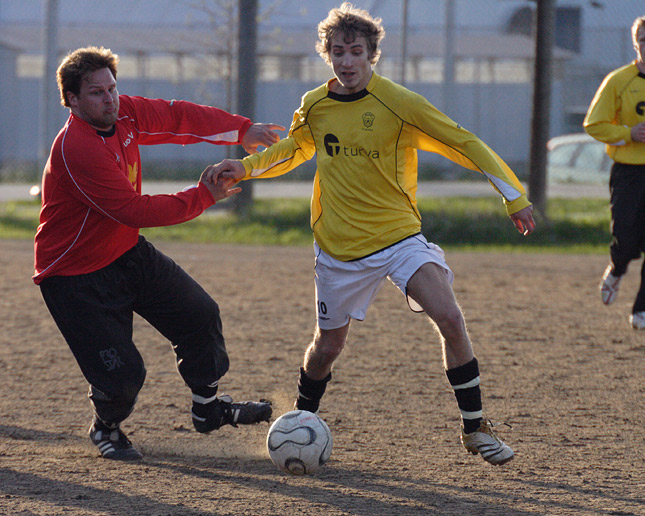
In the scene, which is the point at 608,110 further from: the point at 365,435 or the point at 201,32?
the point at 201,32

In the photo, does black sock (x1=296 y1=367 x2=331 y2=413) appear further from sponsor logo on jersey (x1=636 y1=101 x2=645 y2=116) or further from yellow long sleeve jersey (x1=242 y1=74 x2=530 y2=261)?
sponsor logo on jersey (x1=636 y1=101 x2=645 y2=116)

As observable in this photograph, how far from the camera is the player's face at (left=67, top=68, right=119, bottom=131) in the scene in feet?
14.7

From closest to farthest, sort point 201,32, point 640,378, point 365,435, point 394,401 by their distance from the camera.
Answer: point 365,435, point 394,401, point 640,378, point 201,32

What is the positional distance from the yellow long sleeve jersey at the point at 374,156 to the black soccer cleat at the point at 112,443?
4.66 feet

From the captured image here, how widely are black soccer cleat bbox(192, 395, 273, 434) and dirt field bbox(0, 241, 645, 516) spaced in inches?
5.0

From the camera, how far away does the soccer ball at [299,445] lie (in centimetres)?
442

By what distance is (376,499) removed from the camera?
13.6 ft

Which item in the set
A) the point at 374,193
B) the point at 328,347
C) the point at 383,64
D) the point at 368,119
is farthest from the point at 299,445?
the point at 383,64

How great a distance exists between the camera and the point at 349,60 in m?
4.55

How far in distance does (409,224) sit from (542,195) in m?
10.7

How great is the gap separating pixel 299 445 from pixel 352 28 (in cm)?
198

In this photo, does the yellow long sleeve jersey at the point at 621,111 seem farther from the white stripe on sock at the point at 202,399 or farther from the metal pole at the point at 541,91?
the metal pole at the point at 541,91

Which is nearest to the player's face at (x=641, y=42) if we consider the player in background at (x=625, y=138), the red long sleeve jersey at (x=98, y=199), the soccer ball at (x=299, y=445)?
the player in background at (x=625, y=138)

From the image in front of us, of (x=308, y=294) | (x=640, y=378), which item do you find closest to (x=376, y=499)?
(x=640, y=378)
